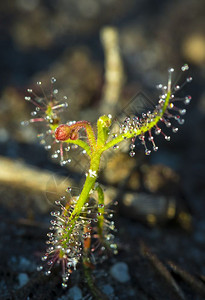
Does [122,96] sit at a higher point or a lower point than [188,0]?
lower

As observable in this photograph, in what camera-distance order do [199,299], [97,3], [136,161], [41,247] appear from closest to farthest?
[199,299], [41,247], [136,161], [97,3]

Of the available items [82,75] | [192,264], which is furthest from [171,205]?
[82,75]

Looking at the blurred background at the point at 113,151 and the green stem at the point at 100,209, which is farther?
the blurred background at the point at 113,151

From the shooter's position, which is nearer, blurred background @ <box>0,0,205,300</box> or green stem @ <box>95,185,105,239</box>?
green stem @ <box>95,185,105,239</box>

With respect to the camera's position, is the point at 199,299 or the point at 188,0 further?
the point at 188,0

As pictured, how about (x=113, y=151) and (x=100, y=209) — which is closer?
(x=100, y=209)

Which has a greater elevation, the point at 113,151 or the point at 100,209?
the point at 113,151

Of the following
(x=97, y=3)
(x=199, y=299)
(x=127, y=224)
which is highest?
(x=97, y=3)

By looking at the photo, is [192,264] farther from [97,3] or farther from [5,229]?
[97,3]
